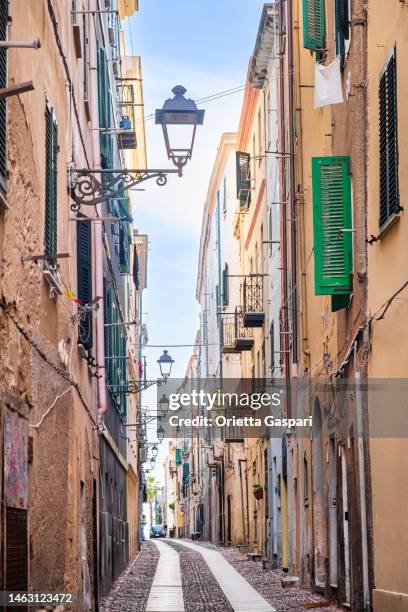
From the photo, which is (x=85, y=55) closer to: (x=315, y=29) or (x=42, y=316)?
(x=315, y=29)

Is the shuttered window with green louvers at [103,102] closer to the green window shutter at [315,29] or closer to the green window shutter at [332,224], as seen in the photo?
the green window shutter at [315,29]

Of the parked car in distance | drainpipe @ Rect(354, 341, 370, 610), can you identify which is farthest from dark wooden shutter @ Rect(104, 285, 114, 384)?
the parked car in distance

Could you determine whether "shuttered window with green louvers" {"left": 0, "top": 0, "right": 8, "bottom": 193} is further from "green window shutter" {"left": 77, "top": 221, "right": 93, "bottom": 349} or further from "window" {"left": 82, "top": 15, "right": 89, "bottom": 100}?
"window" {"left": 82, "top": 15, "right": 89, "bottom": 100}

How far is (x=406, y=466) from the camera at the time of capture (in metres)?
11.4

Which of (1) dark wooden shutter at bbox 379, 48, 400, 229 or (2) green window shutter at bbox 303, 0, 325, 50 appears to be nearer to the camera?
(1) dark wooden shutter at bbox 379, 48, 400, 229

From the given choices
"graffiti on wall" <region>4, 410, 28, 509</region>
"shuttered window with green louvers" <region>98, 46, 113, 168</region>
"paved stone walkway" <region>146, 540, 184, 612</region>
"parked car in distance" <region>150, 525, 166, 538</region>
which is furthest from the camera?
"parked car in distance" <region>150, 525, 166, 538</region>

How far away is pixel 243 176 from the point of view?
1431 inches

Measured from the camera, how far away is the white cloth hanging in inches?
617

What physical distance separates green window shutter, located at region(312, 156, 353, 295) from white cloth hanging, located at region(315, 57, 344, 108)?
2.86 ft

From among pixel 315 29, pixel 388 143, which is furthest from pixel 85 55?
pixel 388 143

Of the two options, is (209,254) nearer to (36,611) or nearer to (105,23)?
(105,23)

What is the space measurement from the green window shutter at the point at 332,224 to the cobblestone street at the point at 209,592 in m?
4.27

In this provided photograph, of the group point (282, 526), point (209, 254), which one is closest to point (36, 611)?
point (282, 526)

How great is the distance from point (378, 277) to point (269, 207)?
1768cm
